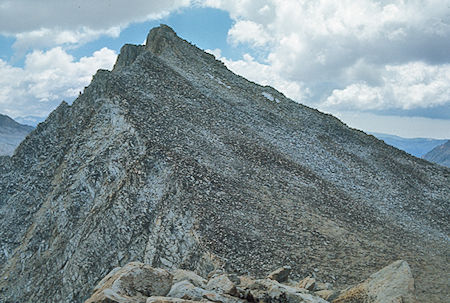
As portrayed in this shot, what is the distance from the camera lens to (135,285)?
10.8 metres

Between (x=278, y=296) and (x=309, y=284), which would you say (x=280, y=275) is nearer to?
(x=309, y=284)

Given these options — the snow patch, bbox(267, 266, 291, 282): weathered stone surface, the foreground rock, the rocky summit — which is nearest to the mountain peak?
the rocky summit

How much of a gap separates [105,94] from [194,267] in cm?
1698

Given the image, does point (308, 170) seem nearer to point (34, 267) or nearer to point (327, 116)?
point (327, 116)

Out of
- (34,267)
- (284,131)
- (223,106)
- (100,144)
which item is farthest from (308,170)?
(34,267)

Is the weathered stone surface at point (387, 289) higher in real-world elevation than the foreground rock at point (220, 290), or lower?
higher

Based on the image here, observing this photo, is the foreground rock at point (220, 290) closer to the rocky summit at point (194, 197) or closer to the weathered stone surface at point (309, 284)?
the rocky summit at point (194, 197)

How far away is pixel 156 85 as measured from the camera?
30875mm

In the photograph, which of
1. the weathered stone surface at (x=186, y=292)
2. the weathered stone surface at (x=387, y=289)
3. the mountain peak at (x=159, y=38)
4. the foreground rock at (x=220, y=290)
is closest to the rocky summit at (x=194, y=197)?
the weathered stone surface at (x=387, y=289)

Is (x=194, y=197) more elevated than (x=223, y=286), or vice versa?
(x=194, y=197)

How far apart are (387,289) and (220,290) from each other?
5.29m

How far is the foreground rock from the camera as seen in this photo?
10.4 m

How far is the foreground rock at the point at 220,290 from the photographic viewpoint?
34.1ft

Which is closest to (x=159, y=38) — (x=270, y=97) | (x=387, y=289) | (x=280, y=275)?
(x=270, y=97)
